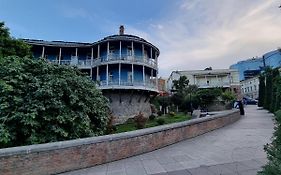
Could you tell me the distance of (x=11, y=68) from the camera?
10.0m

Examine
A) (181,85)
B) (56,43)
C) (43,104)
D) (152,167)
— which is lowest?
(152,167)

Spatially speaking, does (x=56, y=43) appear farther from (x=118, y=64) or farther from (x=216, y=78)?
(x=216, y=78)

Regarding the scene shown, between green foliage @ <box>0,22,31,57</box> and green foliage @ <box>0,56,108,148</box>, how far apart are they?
6.26 meters

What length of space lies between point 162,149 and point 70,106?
4430mm

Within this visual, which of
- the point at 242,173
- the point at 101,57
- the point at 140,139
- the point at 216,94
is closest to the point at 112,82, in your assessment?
the point at 101,57

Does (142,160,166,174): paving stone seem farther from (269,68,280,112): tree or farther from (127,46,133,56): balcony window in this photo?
(127,46,133,56): balcony window

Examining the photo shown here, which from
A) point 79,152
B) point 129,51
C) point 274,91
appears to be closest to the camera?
point 79,152

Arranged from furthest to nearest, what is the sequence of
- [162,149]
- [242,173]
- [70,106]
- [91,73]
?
[91,73]
[70,106]
[162,149]
[242,173]

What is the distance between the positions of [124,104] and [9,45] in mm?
14668

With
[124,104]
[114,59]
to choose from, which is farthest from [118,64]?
[124,104]

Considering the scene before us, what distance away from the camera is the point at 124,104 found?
28344 millimetres

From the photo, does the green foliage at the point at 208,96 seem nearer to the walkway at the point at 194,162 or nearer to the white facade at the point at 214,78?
the white facade at the point at 214,78

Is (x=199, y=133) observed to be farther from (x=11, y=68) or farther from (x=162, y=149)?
(x=11, y=68)

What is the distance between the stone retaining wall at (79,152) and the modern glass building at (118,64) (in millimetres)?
17750
